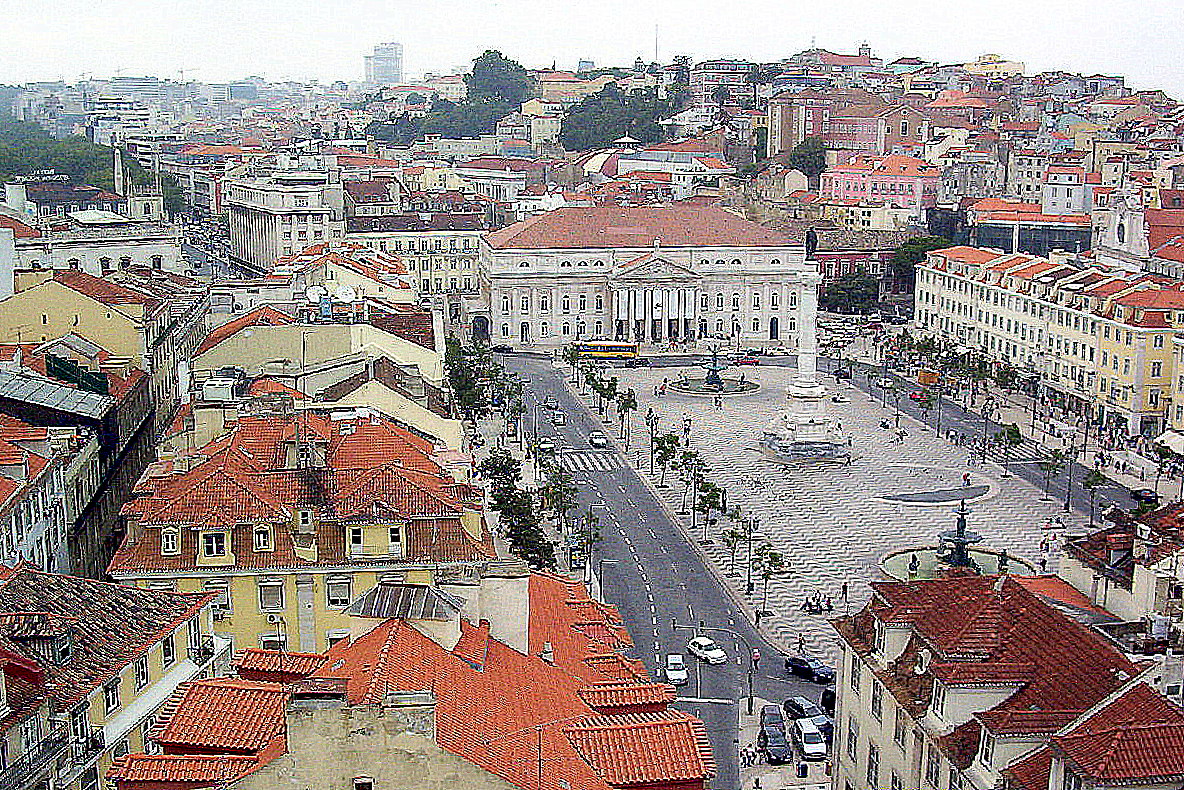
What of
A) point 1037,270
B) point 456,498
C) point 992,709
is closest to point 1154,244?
point 1037,270

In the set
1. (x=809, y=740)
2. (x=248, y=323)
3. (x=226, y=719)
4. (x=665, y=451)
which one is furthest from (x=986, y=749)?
(x=665, y=451)

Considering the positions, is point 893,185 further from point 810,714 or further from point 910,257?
point 810,714

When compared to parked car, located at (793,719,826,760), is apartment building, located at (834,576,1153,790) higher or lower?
higher

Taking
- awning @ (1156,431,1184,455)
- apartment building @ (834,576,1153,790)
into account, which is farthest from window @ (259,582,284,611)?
awning @ (1156,431,1184,455)

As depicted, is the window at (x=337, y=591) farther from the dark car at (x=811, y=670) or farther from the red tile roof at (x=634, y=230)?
the red tile roof at (x=634, y=230)

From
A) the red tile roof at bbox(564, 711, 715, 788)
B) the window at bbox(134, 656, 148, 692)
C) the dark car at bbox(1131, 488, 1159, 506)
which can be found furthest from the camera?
the dark car at bbox(1131, 488, 1159, 506)

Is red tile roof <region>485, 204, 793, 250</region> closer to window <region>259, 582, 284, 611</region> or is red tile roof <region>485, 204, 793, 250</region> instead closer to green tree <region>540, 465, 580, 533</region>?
green tree <region>540, 465, 580, 533</region>
